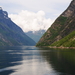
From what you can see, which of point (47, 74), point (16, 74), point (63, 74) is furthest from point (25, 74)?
point (63, 74)

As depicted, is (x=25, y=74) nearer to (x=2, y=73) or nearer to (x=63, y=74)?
(x=2, y=73)

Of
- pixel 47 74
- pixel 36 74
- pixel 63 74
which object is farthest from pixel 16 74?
pixel 63 74

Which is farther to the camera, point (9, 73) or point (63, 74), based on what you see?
point (9, 73)

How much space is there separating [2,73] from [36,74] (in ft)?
52.8

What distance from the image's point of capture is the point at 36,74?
72.7 metres

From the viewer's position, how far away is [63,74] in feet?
235

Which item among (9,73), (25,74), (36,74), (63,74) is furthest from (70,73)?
(9,73)

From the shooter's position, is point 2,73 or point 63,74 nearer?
point 63,74

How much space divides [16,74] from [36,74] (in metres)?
8.92

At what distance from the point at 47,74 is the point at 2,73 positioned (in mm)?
20831

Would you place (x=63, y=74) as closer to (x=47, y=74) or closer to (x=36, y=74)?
(x=47, y=74)

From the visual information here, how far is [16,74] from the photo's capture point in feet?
241

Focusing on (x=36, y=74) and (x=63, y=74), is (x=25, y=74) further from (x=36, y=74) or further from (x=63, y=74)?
(x=63, y=74)

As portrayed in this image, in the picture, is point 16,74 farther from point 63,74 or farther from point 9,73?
point 63,74
